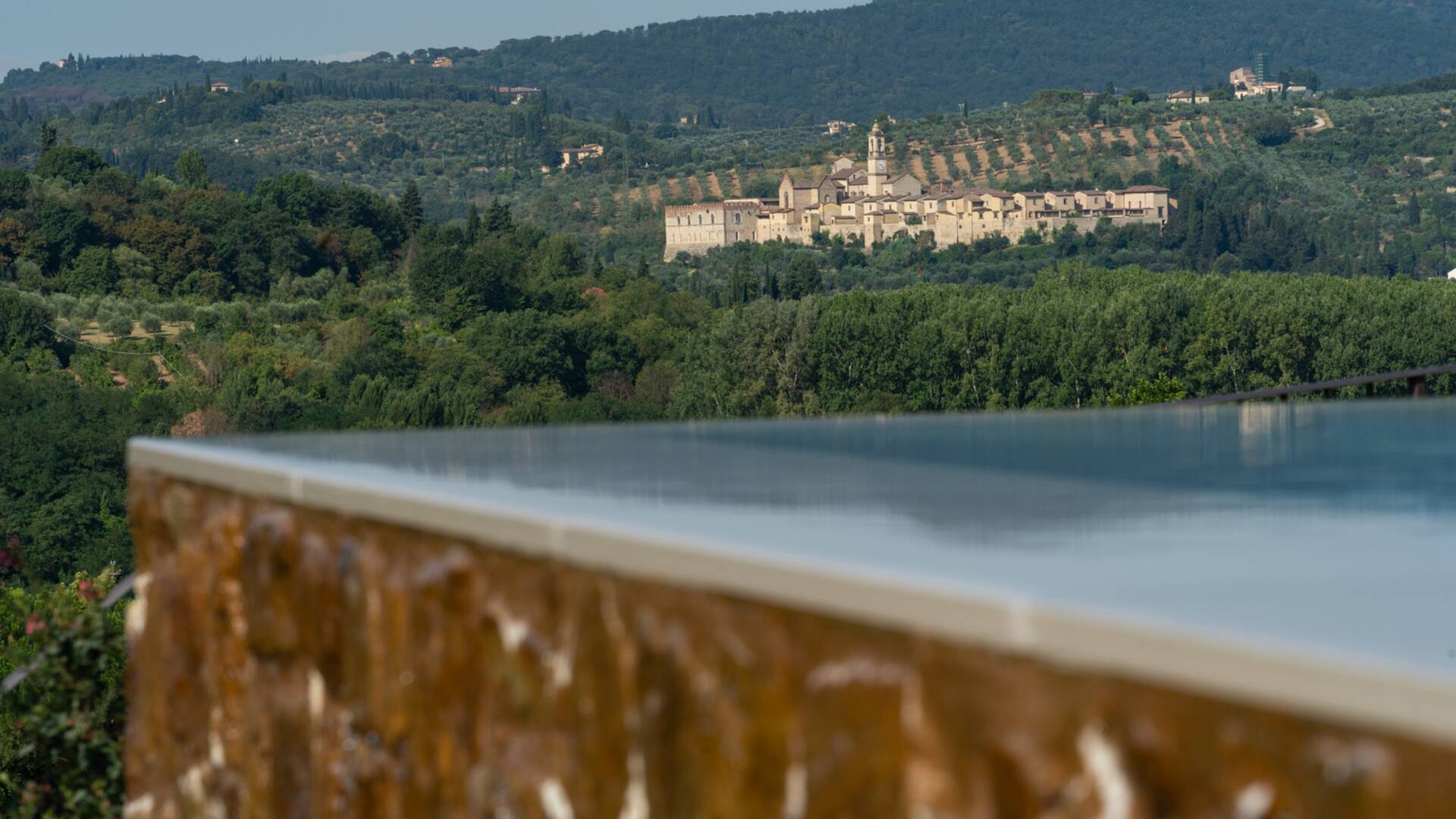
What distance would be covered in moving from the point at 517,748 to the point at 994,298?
48836 millimetres

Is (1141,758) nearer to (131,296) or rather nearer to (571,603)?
(571,603)

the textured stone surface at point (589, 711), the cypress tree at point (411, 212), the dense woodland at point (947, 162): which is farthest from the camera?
the dense woodland at point (947, 162)

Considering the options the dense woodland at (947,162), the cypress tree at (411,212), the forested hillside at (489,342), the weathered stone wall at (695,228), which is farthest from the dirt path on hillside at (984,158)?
the forested hillside at (489,342)

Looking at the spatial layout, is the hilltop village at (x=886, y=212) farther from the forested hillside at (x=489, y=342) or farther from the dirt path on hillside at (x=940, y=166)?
the forested hillside at (x=489, y=342)

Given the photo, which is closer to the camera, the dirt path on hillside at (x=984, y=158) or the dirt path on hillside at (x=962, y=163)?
the dirt path on hillside at (x=984, y=158)

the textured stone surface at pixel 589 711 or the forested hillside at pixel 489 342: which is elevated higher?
the textured stone surface at pixel 589 711

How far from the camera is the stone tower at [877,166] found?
103688 millimetres

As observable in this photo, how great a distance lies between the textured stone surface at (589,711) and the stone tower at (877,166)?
10199 centimetres

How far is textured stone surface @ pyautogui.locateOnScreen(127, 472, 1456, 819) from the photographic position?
3.19 feet

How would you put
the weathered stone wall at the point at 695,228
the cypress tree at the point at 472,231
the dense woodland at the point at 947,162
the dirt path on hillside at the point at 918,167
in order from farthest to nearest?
the dirt path on hillside at the point at 918,167
the weathered stone wall at the point at 695,228
the dense woodland at the point at 947,162
the cypress tree at the point at 472,231

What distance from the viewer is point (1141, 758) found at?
3.22 ft

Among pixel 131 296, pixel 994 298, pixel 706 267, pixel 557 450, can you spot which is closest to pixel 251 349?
pixel 131 296

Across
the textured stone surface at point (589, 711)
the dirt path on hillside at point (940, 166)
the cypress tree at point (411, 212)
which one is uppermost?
the textured stone surface at point (589, 711)

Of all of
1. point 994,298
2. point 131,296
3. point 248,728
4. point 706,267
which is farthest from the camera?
point 706,267
